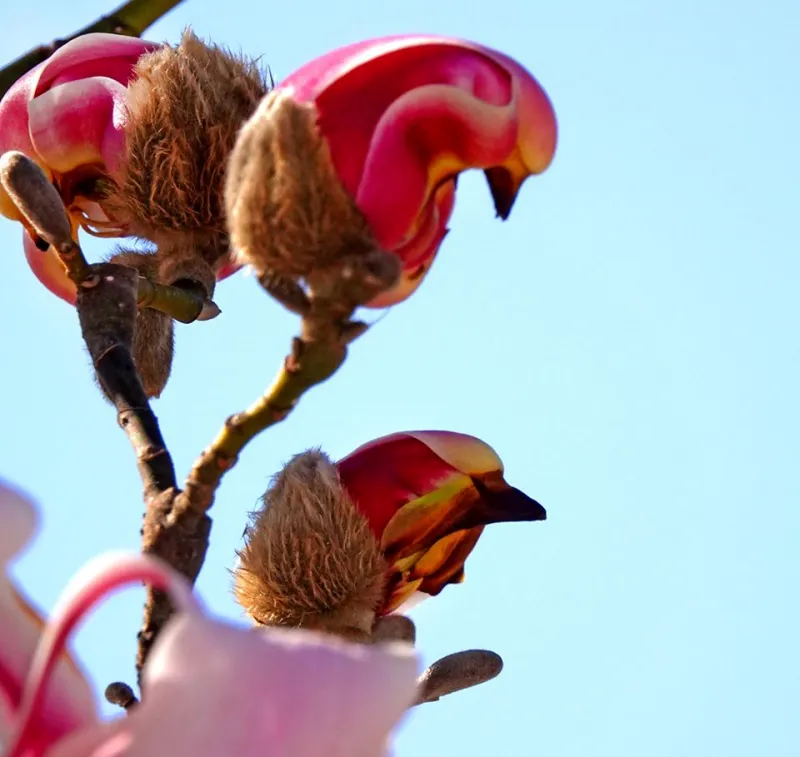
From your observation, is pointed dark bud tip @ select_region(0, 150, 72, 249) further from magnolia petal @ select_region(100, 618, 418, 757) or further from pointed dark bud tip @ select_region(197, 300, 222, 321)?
magnolia petal @ select_region(100, 618, 418, 757)

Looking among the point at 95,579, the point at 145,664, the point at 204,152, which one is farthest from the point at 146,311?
the point at 95,579

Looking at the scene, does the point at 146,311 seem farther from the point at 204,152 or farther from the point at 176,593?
the point at 176,593

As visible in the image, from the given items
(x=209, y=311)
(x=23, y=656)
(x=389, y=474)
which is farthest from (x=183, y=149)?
(x=23, y=656)

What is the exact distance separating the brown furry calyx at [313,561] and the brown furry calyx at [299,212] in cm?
34

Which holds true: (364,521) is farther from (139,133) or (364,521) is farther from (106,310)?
(139,133)

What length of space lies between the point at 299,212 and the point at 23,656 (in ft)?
0.90

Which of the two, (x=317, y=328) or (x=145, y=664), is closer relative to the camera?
(x=317, y=328)

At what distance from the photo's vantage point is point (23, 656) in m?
0.79

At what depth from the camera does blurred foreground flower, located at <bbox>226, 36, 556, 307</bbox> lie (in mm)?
865

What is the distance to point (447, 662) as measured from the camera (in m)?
1.33

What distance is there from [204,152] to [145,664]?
18.9 inches

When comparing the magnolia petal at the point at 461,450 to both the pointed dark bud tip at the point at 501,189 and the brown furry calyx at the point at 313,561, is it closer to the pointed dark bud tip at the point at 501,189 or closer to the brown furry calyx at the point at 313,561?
the brown furry calyx at the point at 313,561

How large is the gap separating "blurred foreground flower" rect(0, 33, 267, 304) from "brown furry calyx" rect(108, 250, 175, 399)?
54mm

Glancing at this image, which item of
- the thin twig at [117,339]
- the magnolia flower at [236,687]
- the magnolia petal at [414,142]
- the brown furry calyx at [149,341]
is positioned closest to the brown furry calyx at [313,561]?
the thin twig at [117,339]
